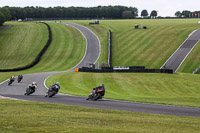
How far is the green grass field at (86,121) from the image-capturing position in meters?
16.0

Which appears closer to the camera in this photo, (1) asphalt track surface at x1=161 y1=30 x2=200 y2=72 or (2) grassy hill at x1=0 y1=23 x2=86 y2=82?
(1) asphalt track surface at x1=161 y1=30 x2=200 y2=72

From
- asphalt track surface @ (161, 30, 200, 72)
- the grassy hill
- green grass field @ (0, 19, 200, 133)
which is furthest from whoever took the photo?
the grassy hill

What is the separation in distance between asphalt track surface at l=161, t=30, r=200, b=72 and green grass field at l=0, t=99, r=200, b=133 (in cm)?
5068

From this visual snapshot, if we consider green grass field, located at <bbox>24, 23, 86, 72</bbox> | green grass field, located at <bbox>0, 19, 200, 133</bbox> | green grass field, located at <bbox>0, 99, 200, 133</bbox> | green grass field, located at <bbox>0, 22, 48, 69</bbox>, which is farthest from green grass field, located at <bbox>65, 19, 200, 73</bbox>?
green grass field, located at <bbox>0, 99, 200, 133</bbox>

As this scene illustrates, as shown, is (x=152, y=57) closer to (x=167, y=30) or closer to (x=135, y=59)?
(x=135, y=59)

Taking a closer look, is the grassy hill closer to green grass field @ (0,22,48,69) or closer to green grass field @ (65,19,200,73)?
green grass field @ (0,22,48,69)

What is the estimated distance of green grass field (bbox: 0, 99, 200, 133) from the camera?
16.0m

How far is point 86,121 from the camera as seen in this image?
59.0ft

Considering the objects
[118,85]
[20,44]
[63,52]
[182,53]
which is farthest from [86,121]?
[20,44]

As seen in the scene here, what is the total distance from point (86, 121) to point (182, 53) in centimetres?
6542

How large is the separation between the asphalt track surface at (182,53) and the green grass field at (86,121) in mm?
50680

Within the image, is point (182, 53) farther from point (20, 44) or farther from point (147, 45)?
point (20, 44)

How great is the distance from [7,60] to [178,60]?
3709cm

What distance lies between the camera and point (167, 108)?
2408 cm
